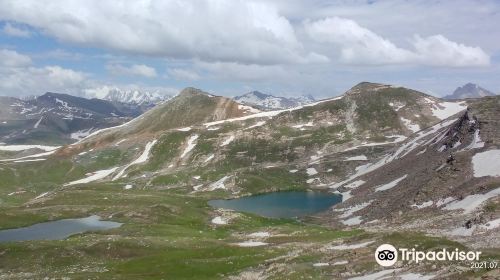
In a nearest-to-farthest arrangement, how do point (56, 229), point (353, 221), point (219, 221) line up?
point (56, 229) → point (353, 221) → point (219, 221)

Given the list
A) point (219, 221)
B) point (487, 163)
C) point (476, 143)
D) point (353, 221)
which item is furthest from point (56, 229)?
point (476, 143)

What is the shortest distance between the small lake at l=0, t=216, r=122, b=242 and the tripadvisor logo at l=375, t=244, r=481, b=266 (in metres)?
74.1

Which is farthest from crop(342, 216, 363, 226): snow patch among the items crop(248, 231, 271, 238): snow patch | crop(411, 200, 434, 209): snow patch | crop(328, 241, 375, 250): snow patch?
crop(328, 241, 375, 250): snow patch

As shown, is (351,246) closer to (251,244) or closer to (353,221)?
(251,244)

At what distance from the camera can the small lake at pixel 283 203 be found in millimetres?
154500

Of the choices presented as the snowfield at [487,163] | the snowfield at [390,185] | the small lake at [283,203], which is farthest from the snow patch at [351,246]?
the small lake at [283,203]

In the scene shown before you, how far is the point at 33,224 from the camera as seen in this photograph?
4774 inches

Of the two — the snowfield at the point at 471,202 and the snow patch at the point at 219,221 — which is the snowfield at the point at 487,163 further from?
the snow patch at the point at 219,221

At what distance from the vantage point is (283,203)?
172m

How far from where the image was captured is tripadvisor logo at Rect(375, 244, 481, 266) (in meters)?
52.6

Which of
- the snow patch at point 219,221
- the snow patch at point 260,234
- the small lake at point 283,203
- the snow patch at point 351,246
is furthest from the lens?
the small lake at point 283,203

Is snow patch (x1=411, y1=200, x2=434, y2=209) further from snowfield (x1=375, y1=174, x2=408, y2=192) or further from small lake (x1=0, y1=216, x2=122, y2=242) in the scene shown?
small lake (x1=0, y1=216, x2=122, y2=242)

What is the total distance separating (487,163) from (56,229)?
3907 inches

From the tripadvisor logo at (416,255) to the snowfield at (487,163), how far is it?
172ft
